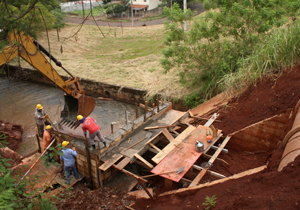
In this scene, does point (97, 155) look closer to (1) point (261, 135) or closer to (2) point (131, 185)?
(2) point (131, 185)

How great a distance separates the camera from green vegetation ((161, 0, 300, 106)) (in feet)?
30.7

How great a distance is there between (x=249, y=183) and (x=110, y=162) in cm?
349

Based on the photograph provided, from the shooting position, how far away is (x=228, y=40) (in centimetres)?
1108

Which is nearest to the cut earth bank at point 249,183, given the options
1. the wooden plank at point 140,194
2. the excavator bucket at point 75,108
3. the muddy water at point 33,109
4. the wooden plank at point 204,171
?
the wooden plank at point 140,194

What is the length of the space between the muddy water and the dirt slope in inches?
239

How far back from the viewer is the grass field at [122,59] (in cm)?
1422

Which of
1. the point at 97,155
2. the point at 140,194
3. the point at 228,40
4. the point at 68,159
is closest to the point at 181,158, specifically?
the point at 140,194

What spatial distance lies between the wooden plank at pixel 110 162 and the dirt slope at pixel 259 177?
47.4 inches

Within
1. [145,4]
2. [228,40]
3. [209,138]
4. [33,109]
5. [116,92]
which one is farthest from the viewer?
[145,4]

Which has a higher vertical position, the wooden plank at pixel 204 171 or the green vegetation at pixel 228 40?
the green vegetation at pixel 228 40

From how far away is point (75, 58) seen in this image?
2142cm

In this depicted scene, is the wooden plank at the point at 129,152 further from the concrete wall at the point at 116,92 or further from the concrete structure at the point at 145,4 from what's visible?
the concrete structure at the point at 145,4

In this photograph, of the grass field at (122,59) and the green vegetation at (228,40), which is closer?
the green vegetation at (228,40)

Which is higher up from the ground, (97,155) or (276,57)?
(276,57)
